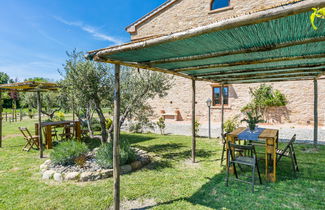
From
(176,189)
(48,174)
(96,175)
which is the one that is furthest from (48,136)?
(176,189)

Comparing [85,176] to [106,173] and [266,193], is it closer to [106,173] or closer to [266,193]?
[106,173]

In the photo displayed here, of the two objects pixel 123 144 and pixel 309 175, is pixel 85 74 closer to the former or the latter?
pixel 123 144

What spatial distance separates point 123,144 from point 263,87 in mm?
10294

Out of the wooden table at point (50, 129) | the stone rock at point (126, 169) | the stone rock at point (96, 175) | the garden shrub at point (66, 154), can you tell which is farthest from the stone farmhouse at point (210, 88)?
the stone rock at point (96, 175)

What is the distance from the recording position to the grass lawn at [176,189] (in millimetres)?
3023

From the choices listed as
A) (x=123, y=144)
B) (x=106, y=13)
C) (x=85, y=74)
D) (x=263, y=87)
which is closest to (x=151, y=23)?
(x=106, y=13)

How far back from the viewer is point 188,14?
534 inches

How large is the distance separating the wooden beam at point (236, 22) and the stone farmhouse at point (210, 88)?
898 centimetres

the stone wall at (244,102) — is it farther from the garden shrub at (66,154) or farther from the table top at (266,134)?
the garden shrub at (66,154)

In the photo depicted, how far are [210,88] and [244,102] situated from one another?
255cm

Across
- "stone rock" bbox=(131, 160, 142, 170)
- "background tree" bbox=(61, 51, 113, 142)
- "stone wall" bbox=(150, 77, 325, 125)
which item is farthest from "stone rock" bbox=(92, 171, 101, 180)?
"stone wall" bbox=(150, 77, 325, 125)

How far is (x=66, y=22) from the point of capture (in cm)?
1839

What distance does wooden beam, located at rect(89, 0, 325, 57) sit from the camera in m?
1.41

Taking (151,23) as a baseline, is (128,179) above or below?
below
